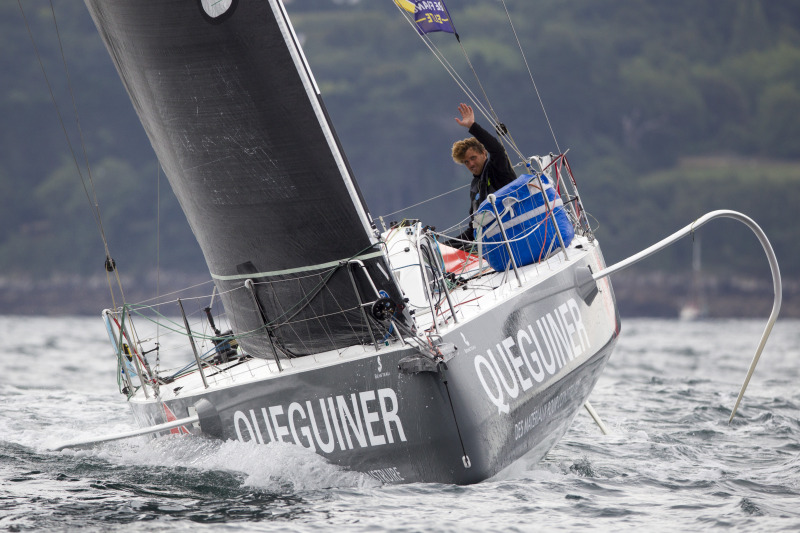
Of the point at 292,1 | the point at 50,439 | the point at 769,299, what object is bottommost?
the point at 769,299

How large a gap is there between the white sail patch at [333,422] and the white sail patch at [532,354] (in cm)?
39

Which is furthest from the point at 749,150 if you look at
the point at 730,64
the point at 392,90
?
the point at 392,90

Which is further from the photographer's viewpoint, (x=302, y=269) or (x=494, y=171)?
(x=494, y=171)

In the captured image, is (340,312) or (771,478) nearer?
(340,312)

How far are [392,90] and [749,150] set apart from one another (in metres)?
20.8

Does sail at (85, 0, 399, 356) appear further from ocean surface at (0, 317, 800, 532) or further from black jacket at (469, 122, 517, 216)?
black jacket at (469, 122, 517, 216)

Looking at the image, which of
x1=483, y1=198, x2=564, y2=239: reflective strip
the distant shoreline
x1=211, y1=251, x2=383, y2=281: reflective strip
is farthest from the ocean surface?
the distant shoreline

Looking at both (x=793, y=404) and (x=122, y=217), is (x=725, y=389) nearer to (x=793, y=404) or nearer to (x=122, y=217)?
(x=793, y=404)

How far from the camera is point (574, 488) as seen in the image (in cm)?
427

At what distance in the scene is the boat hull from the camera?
12.5 feet

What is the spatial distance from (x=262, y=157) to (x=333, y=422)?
3.58 feet

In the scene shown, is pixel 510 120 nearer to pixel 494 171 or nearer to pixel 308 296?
pixel 494 171

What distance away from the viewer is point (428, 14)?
5.23 meters

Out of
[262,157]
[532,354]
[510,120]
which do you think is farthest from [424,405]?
[510,120]
